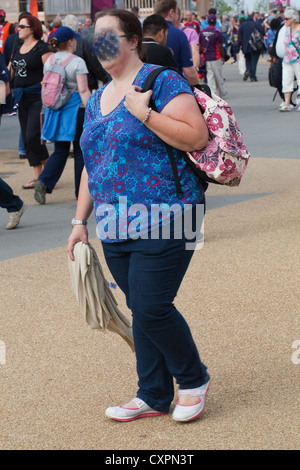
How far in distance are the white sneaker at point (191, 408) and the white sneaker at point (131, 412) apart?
13 centimetres

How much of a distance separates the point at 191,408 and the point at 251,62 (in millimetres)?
21174

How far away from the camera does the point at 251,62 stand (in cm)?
2350

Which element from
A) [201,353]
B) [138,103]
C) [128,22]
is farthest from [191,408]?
[128,22]

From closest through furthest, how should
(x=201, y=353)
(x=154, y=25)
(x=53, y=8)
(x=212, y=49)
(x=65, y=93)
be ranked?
(x=201, y=353) → (x=154, y=25) → (x=65, y=93) → (x=212, y=49) → (x=53, y=8)

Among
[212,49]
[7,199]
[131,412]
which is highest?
[131,412]

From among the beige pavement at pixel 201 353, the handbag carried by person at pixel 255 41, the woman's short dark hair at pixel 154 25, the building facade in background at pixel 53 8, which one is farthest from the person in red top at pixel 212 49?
the building facade in background at pixel 53 8

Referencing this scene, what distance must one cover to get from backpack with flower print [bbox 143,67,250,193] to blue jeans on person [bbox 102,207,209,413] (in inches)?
11.2

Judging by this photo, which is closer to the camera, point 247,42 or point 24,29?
point 24,29

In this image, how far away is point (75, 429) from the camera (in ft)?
11.1

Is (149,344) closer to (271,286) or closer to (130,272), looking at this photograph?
(130,272)

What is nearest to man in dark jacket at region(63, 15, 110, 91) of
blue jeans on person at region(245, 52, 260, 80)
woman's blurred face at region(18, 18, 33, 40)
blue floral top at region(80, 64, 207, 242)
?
woman's blurred face at region(18, 18, 33, 40)

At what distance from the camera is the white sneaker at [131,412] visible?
3.44 m

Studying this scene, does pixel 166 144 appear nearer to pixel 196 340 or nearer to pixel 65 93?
pixel 196 340
